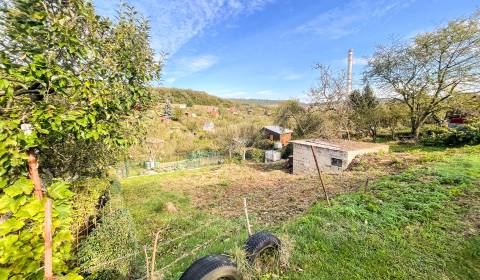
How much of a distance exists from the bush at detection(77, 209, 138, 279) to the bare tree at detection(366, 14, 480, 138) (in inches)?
880

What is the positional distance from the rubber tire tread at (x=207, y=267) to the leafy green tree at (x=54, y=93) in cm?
130

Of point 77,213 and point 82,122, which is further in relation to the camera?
point 77,213

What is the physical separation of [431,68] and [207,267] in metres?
22.8

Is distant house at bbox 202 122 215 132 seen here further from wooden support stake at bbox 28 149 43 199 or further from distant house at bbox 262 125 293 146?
wooden support stake at bbox 28 149 43 199

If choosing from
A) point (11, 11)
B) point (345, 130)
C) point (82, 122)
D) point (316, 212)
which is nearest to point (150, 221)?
point (316, 212)

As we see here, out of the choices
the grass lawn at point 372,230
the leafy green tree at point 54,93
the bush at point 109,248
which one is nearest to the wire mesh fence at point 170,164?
the grass lawn at point 372,230

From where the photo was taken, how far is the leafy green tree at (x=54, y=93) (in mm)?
1394

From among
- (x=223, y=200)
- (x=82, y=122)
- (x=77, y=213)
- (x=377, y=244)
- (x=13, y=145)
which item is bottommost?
(x=223, y=200)

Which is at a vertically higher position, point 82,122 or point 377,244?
point 82,122

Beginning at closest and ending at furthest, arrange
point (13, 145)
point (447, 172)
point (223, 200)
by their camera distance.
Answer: point (13, 145)
point (447, 172)
point (223, 200)

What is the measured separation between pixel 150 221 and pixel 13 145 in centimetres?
675

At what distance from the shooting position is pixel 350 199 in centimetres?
624

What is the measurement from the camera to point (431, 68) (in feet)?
57.8

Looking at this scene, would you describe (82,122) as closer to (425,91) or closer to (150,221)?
(150,221)
